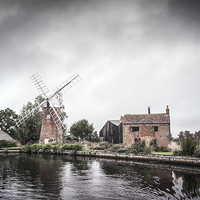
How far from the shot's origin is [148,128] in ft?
82.7

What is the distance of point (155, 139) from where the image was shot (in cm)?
2445

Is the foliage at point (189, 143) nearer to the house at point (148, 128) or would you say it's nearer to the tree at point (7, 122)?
the house at point (148, 128)

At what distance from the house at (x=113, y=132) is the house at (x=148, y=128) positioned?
5.90m

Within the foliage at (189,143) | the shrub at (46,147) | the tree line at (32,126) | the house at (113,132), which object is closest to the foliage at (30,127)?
the tree line at (32,126)

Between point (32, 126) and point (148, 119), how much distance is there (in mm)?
24520

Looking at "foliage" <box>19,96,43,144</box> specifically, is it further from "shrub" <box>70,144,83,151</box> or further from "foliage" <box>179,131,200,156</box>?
"foliage" <box>179,131,200,156</box>

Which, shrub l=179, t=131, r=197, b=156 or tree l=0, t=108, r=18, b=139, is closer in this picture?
shrub l=179, t=131, r=197, b=156

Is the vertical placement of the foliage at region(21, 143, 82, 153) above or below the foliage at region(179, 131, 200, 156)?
below

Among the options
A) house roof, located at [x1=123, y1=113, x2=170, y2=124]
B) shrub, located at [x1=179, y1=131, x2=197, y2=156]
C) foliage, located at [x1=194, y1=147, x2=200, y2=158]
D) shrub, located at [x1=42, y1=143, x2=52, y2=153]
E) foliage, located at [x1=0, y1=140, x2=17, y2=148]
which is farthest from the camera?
foliage, located at [x1=0, y1=140, x2=17, y2=148]

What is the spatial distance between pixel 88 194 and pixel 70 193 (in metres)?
0.83

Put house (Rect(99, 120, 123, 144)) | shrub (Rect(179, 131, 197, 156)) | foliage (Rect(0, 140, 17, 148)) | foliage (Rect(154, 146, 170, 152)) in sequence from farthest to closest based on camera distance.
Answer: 1. foliage (Rect(0, 140, 17, 148))
2. house (Rect(99, 120, 123, 144))
3. foliage (Rect(154, 146, 170, 152))
4. shrub (Rect(179, 131, 197, 156))

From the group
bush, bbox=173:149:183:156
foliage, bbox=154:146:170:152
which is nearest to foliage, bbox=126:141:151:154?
bush, bbox=173:149:183:156

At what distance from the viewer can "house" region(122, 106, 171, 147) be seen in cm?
2432

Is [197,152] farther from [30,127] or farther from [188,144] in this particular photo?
[30,127]
